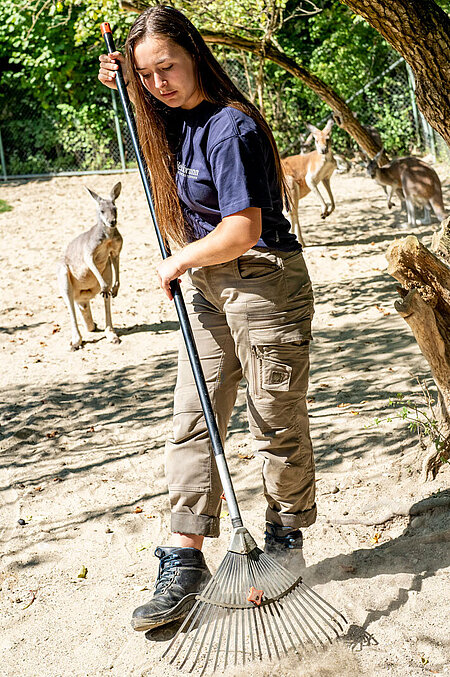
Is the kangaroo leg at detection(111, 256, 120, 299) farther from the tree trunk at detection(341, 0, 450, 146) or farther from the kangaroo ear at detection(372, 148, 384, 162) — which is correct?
the kangaroo ear at detection(372, 148, 384, 162)

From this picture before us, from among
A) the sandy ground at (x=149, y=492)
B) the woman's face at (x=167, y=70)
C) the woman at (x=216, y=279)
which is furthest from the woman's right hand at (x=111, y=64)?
the sandy ground at (x=149, y=492)

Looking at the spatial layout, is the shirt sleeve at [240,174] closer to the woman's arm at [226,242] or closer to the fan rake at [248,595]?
the woman's arm at [226,242]

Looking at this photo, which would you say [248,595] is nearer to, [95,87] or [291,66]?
[291,66]

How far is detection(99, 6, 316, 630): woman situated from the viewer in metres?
2.55

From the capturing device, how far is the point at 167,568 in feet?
9.50

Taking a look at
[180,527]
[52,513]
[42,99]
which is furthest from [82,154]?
[180,527]

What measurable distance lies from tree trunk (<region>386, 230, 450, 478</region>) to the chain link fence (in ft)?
45.3

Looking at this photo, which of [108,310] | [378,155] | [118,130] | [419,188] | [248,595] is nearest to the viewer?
[248,595]

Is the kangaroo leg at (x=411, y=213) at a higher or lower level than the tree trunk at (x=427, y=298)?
lower

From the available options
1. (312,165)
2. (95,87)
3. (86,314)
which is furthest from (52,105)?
(86,314)

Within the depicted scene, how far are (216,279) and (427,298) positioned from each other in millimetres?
1054

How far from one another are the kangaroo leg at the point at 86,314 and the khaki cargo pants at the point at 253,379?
4621mm

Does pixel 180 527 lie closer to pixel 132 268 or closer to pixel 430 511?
pixel 430 511

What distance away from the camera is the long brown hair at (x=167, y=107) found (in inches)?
102
